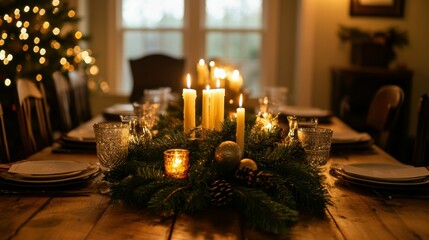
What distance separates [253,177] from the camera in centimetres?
139

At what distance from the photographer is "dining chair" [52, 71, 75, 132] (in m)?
3.09

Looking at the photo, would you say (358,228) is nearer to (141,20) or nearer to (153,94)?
(153,94)

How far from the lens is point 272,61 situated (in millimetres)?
5984

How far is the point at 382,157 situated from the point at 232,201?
96 centimetres

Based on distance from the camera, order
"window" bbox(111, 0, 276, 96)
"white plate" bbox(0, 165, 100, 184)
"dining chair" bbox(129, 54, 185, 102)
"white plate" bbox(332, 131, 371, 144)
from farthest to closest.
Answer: "window" bbox(111, 0, 276, 96) < "dining chair" bbox(129, 54, 185, 102) < "white plate" bbox(332, 131, 371, 144) < "white plate" bbox(0, 165, 100, 184)

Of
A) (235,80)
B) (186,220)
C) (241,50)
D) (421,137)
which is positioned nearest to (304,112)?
(235,80)

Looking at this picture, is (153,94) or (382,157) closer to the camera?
(382,157)

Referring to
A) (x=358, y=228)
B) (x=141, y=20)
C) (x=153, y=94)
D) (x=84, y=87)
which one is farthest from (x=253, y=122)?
(x=141, y=20)

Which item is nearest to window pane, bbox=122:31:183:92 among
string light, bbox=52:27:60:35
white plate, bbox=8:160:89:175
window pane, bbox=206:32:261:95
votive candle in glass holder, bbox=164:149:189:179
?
window pane, bbox=206:32:261:95

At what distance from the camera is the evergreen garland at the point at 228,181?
1.30 metres

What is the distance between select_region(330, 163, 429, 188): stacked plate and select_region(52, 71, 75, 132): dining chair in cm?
176

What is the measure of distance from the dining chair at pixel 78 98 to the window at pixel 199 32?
2.34 metres

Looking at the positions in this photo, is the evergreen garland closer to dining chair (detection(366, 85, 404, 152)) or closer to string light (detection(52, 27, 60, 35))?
dining chair (detection(366, 85, 404, 152))

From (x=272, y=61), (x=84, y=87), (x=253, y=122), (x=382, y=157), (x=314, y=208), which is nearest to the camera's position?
(x=314, y=208)
